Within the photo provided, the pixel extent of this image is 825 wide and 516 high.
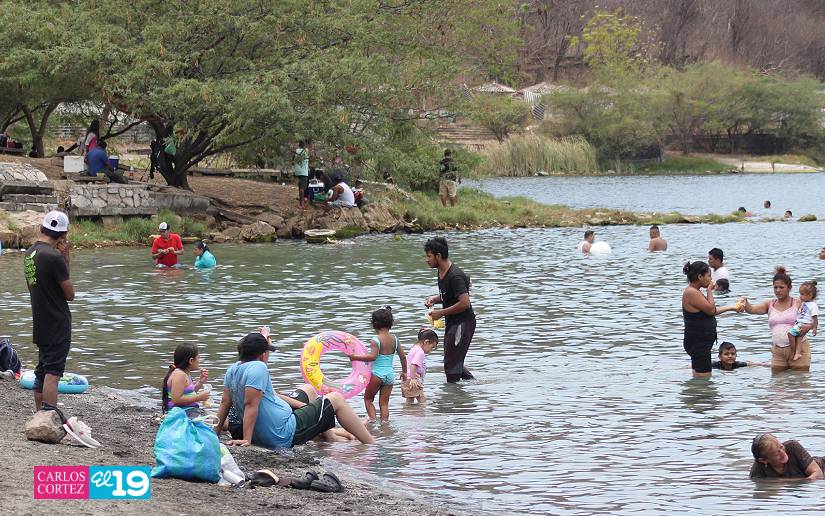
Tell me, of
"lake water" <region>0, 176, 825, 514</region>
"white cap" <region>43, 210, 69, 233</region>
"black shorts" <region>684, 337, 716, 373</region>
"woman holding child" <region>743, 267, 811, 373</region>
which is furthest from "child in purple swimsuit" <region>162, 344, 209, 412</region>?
"woman holding child" <region>743, 267, 811, 373</region>

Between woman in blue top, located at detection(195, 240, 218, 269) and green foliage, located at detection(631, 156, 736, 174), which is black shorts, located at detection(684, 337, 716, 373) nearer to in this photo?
woman in blue top, located at detection(195, 240, 218, 269)

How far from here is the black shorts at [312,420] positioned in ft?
38.1

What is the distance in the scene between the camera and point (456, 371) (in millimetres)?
14688

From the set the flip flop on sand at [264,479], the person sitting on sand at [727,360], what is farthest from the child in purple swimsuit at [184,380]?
the person sitting on sand at [727,360]

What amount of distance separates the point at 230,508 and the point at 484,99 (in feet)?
112

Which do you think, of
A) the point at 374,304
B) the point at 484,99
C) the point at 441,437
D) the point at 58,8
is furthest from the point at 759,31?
the point at 441,437

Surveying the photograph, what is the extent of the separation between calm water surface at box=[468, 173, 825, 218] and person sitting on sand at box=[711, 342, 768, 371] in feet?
104

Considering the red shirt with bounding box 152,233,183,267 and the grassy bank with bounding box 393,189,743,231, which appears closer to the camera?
the red shirt with bounding box 152,233,183,267

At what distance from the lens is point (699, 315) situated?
14375mm

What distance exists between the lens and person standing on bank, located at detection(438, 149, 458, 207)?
42.9m

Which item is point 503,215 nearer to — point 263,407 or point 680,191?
point 680,191

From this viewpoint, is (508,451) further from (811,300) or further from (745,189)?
(745,189)

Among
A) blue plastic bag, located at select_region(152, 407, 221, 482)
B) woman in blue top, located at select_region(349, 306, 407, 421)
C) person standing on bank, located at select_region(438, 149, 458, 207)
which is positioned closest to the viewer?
blue plastic bag, located at select_region(152, 407, 221, 482)

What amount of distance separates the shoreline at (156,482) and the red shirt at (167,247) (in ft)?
48.1
